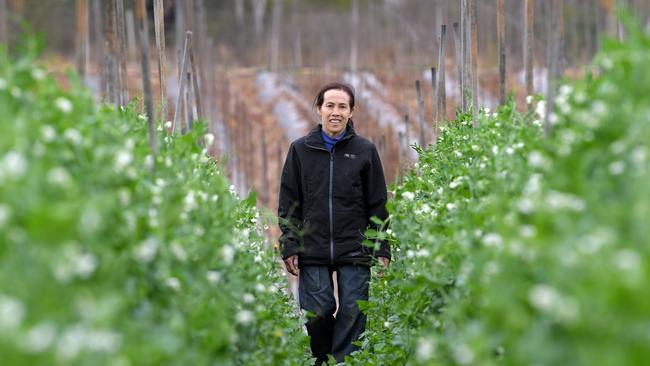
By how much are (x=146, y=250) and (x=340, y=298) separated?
3.01 m

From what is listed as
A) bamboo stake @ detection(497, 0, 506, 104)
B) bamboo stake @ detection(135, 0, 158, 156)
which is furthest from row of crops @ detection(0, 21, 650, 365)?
bamboo stake @ detection(497, 0, 506, 104)

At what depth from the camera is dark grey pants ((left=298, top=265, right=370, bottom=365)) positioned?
219 inches

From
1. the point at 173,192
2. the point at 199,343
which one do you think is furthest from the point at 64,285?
the point at 173,192

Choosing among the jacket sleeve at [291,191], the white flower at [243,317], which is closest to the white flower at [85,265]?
the white flower at [243,317]

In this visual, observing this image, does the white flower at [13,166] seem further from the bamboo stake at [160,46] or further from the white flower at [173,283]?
the bamboo stake at [160,46]

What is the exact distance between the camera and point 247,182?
11.8m

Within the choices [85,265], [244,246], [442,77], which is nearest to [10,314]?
[85,265]

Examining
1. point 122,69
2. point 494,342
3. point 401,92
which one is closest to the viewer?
point 494,342

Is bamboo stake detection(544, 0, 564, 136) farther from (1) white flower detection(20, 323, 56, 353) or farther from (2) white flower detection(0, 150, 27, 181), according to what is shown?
(1) white flower detection(20, 323, 56, 353)

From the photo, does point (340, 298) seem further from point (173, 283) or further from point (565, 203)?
point (565, 203)

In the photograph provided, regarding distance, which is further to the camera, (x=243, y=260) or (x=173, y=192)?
(x=243, y=260)

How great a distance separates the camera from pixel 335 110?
5551 millimetres

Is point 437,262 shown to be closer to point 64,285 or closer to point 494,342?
point 494,342

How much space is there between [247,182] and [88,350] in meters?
9.79
